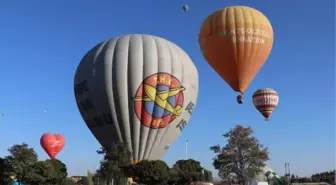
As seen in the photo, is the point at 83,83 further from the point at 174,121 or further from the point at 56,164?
the point at 56,164

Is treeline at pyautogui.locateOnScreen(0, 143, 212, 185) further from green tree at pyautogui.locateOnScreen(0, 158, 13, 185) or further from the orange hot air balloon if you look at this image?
the orange hot air balloon

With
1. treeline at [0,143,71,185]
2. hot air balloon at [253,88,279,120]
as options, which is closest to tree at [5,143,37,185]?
treeline at [0,143,71,185]

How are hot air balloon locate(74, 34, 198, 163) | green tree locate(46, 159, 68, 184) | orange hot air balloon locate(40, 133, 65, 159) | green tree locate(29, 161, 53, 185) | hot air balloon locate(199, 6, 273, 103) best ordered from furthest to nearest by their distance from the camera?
orange hot air balloon locate(40, 133, 65, 159), green tree locate(46, 159, 68, 184), green tree locate(29, 161, 53, 185), hot air balloon locate(74, 34, 198, 163), hot air balloon locate(199, 6, 273, 103)

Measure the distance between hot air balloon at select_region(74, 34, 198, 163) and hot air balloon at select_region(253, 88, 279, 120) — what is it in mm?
10717

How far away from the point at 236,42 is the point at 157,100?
45.3 ft

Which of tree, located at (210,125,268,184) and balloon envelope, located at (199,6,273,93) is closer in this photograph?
balloon envelope, located at (199,6,273,93)

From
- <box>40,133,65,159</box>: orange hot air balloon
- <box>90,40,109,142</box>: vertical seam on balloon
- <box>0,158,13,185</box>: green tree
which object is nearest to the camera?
<box>90,40,109,142</box>: vertical seam on balloon

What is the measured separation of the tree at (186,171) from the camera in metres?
53.8

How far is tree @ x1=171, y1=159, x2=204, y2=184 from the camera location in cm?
5381

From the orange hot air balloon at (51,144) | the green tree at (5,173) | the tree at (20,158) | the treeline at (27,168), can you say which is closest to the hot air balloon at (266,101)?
the treeline at (27,168)

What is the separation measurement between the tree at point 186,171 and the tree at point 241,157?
392 centimetres

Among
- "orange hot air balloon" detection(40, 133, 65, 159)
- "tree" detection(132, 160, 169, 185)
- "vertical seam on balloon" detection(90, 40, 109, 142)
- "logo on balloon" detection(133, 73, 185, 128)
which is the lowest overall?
"tree" detection(132, 160, 169, 185)

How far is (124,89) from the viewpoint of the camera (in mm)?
46750

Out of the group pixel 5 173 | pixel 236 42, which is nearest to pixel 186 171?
pixel 5 173
